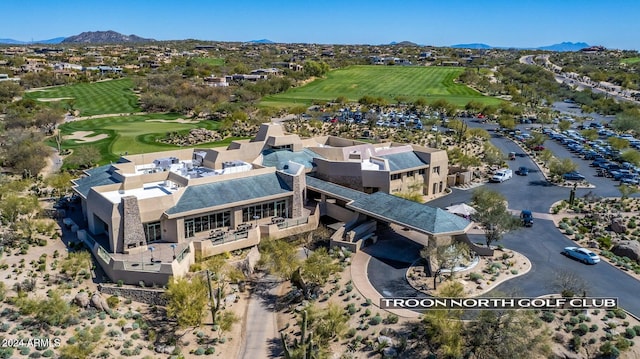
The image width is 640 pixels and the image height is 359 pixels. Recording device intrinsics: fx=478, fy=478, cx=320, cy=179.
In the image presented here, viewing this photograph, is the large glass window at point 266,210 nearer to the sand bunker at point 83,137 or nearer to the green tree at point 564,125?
the sand bunker at point 83,137

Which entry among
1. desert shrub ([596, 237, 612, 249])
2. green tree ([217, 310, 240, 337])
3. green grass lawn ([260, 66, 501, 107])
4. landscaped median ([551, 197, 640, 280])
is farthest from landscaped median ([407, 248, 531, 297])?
green grass lawn ([260, 66, 501, 107])

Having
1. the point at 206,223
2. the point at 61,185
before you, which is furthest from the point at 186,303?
the point at 61,185

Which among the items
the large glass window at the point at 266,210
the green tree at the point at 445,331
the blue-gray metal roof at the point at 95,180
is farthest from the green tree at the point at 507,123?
the blue-gray metal roof at the point at 95,180

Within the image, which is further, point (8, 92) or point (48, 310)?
point (8, 92)

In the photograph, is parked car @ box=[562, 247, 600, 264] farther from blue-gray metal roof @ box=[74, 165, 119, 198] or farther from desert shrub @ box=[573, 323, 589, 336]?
blue-gray metal roof @ box=[74, 165, 119, 198]

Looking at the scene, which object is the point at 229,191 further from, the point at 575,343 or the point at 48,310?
the point at 575,343
